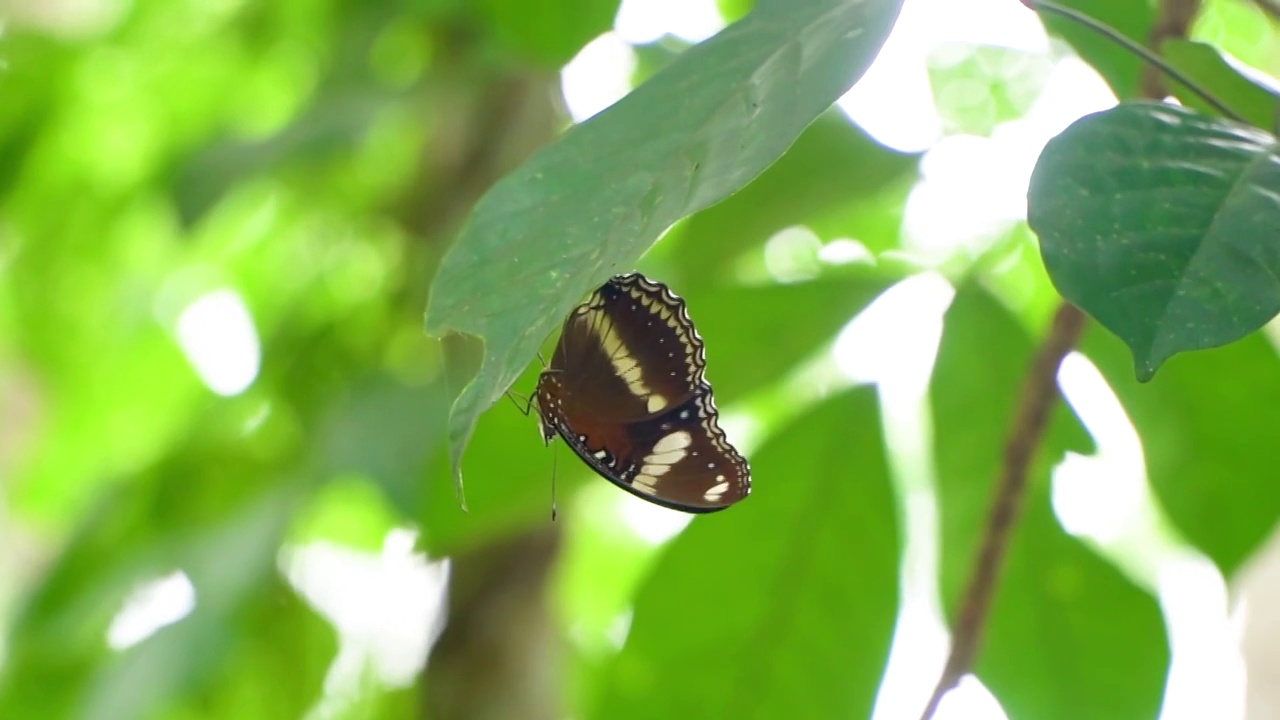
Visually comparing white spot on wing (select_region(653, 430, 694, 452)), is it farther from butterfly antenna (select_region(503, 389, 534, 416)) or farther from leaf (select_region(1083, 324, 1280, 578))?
leaf (select_region(1083, 324, 1280, 578))

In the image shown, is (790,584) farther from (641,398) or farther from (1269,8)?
(1269,8)

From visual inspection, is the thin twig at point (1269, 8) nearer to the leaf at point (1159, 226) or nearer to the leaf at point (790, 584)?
the leaf at point (1159, 226)

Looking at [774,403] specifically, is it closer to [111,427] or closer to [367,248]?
[367,248]

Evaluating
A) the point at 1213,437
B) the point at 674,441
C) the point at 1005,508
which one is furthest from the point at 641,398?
the point at 1213,437

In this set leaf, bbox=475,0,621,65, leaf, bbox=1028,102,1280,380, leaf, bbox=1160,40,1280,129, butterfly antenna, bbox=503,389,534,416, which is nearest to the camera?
leaf, bbox=1028,102,1280,380

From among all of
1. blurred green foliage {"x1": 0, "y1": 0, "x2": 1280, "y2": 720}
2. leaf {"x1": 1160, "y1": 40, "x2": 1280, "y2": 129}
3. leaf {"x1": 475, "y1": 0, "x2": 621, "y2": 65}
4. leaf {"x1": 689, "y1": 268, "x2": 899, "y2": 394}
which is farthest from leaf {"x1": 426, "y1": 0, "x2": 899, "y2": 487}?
leaf {"x1": 475, "y1": 0, "x2": 621, "y2": 65}

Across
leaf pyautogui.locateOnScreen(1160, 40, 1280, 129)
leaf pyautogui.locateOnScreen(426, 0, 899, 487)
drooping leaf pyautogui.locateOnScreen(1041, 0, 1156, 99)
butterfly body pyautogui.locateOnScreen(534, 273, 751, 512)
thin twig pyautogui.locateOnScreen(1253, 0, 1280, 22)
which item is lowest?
butterfly body pyautogui.locateOnScreen(534, 273, 751, 512)

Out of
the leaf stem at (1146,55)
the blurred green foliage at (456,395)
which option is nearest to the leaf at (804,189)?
the blurred green foliage at (456,395)
